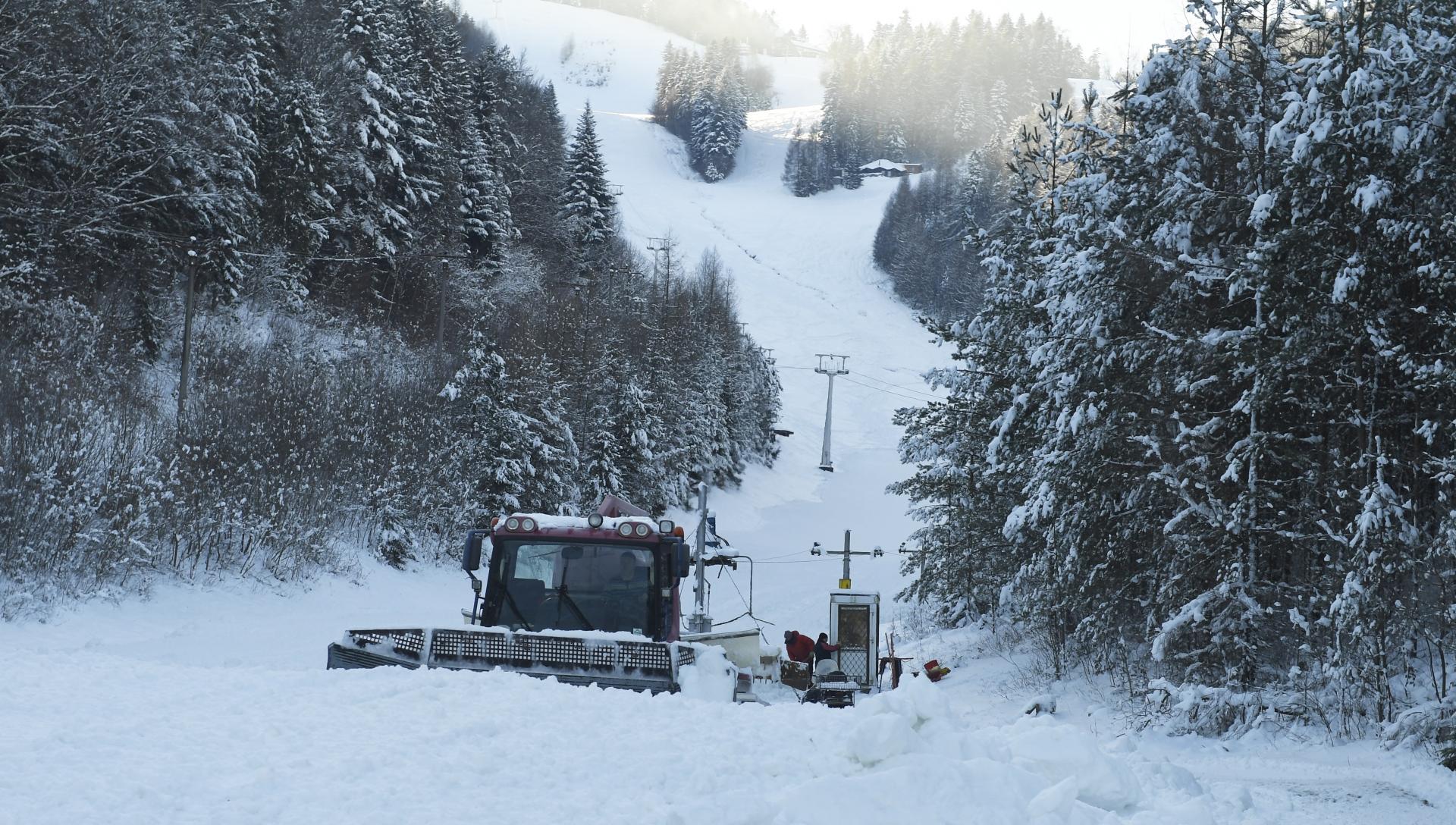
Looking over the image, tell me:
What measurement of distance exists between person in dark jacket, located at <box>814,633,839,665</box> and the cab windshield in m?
4.95

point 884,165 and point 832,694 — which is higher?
point 884,165

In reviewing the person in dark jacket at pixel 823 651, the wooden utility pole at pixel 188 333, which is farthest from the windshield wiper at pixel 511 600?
the wooden utility pole at pixel 188 333

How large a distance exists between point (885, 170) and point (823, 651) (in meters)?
134

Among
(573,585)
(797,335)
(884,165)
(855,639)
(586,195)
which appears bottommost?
(797,335)

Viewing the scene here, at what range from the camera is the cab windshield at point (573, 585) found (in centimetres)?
945

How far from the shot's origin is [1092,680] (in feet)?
42.6

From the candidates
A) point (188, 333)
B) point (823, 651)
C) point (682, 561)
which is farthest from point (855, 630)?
point (188, 333)

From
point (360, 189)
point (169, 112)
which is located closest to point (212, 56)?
point (169, 112)

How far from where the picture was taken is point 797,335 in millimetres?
86500

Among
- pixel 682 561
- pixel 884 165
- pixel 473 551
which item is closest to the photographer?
pixel 473 551

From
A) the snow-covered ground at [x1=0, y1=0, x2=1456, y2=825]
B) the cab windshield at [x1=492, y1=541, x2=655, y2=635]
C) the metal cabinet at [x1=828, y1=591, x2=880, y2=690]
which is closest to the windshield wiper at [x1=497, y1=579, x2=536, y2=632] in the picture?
the cab windshield at [x1=492, y1=541, x2=655, y2=635]

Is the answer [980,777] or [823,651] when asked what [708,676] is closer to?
[980,777]

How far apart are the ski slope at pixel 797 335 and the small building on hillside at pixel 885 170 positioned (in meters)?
3.97

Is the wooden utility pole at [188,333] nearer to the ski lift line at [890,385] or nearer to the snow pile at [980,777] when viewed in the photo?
the snow pile at [980,777]
